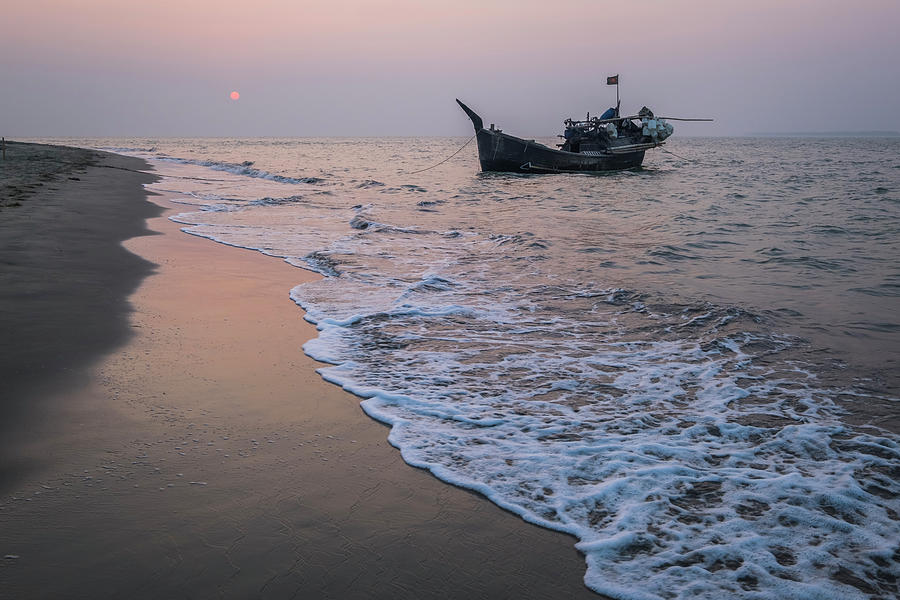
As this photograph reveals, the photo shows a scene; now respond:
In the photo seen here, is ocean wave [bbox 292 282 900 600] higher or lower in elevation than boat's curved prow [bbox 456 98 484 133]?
lower

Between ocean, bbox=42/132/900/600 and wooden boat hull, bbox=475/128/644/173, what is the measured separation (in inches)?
993

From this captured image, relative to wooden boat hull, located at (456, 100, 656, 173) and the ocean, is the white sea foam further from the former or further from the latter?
wooden boat hull, located at (456, 100, 656, 173)

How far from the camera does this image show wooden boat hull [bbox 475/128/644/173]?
3609 centimetres

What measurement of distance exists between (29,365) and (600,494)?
13.8 ft

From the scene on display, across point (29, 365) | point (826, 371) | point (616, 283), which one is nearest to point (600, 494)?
point (826, 371)

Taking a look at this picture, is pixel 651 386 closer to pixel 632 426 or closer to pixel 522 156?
pixel 632 426

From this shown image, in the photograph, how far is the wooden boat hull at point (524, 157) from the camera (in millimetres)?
36094

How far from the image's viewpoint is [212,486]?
285 centimetres

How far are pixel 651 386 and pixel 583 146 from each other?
1510 inches

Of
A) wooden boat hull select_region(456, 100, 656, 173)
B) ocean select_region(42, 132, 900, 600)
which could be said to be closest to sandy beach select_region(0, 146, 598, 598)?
ocean select_region(42, 132, 900, 600)

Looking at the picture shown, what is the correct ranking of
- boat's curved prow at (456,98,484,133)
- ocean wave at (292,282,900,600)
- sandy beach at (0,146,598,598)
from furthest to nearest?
boat's curved prow at (456,98,484,133) < ocean wave at (292,282,900,600) < sandy beach at (0,146,598,598)

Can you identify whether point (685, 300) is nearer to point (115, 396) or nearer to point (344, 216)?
point (115, 396)

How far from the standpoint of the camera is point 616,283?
8438mm

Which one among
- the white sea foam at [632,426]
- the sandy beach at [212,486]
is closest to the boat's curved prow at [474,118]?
the white sea foam at [632,426]
